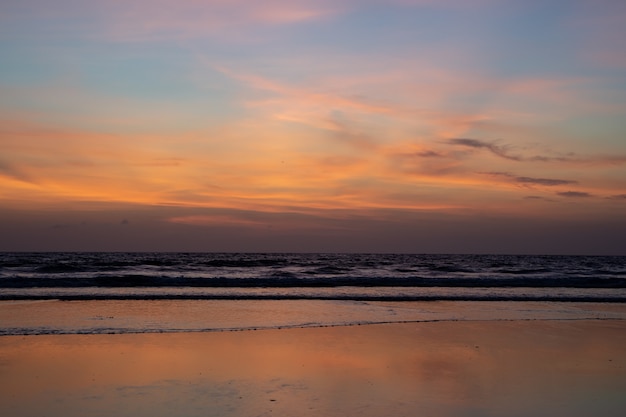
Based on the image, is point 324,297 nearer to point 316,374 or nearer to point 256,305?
point 256,305

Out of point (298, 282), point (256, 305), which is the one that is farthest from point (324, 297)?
point (298, 282)

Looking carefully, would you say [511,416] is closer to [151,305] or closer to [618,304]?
[151,305]

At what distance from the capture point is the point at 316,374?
9352mm

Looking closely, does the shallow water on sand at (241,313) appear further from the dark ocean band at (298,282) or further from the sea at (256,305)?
the dark ocean band at (298,282)

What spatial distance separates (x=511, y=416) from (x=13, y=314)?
573 inches

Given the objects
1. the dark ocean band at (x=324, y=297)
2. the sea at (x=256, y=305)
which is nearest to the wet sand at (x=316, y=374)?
the sea at (x=256, y=305)

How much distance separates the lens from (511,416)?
7273 millimetres

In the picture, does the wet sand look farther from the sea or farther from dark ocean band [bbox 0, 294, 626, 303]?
dark ocean band [bbox 0, 294, 626, 303]

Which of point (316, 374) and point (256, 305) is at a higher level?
point (316, 374)

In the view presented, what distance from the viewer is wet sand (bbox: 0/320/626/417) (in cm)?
763

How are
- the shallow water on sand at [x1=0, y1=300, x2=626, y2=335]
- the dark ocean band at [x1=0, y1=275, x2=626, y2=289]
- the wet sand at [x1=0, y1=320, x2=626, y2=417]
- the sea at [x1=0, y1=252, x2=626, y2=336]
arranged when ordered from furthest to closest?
the dark ocean band at [x1=0, y1=275, x2=626, y2=289] < the sea at [x1=0, y1=252, x2=626, y2=336] < the shallow water on sand at [x1=0, y1=300, x2=626, y2=335] < the wet sand at [x1=0, y1=320, x2=626, y2=417]

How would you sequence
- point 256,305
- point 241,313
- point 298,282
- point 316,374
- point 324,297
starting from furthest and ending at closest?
point 298,282 < point 324,297 < point 256,305 < point 241,313 < point 316,374

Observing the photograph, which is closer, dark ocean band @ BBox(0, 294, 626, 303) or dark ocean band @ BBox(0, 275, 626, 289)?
dark ocean band @ BBox(0, 294, 626, 303)

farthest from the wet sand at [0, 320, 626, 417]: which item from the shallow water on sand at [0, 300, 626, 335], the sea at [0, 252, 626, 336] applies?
the sea at [0, 252, 626, 336]
